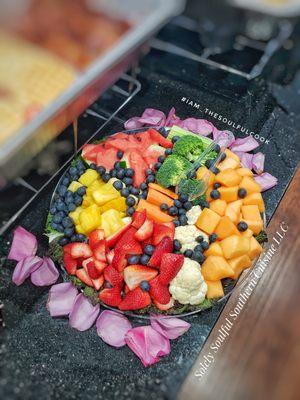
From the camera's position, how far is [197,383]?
1.22 m

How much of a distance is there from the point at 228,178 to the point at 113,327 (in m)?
0.62

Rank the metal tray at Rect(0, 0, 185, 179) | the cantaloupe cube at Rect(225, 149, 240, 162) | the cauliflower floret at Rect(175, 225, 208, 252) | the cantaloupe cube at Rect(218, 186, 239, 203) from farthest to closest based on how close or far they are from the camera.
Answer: the cantaloupe cube at Rect(225, 149, 240, 162)
the cantaloupe cube at Rect(218, 186, 239, 203)
the cauliflower floret at Rect(175, 225, 208, 252)
the metal tray at Rect(0, 0, 185, 179)

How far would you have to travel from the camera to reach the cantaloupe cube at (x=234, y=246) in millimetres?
1319

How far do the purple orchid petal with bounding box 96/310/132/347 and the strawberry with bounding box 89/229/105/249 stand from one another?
0.21m

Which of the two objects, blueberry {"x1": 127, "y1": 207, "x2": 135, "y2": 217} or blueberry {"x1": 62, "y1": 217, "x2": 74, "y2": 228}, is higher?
blueberry {"x1": 127, "y1": 207, "x2": 135, "y2": 217}

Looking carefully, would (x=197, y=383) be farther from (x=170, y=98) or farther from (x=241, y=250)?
(x=170, y=98)

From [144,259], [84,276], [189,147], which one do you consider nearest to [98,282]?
[84,276]

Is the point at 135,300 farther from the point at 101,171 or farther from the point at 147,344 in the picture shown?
the point at 101,171

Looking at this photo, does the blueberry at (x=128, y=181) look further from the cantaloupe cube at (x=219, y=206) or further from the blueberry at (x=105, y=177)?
the cantaloupe cube at (x=219, y=206)

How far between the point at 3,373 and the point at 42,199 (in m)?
0.59

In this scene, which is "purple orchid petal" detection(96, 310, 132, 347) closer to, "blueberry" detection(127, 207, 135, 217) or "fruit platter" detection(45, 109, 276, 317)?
"fruit platter" detection(45, 109, 276, 317)

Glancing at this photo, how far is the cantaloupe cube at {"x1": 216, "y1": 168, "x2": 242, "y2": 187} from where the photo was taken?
145cm

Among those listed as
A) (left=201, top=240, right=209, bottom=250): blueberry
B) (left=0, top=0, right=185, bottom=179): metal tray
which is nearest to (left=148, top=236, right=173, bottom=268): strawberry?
(left=201, top=240, right=209, bottom=250): blueberry

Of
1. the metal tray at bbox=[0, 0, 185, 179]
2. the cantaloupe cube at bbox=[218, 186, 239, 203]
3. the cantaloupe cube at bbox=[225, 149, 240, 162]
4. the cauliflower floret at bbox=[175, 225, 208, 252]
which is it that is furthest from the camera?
the cantaloupe cube at bbox=[225, 149, 240, 162]
